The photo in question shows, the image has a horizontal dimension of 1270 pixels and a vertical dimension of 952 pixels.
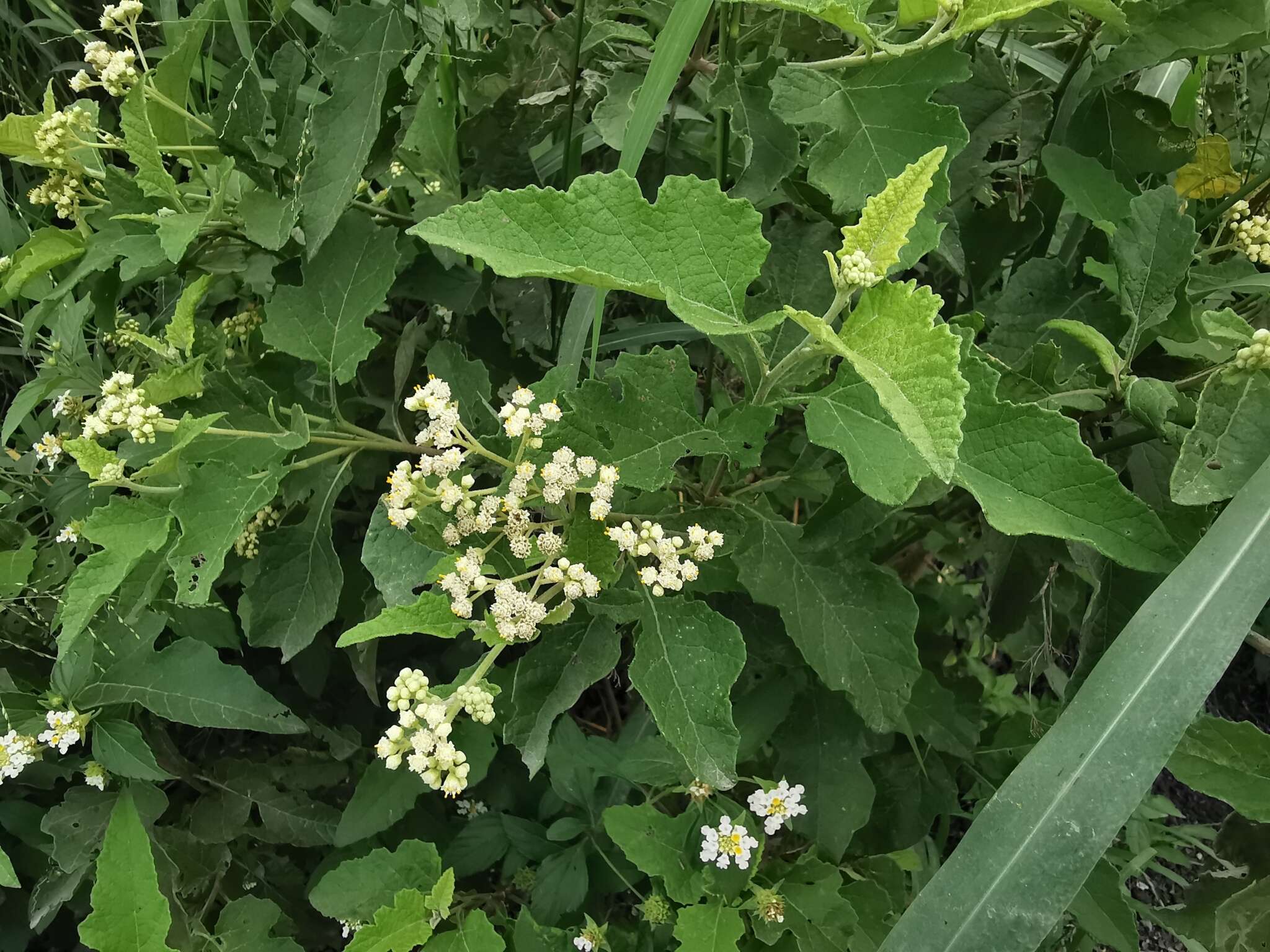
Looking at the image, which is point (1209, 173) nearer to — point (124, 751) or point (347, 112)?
point (347, 112)

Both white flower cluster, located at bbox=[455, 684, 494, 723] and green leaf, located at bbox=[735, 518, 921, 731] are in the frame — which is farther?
green leaf, located at bbox=[735, 518, 921, 731]

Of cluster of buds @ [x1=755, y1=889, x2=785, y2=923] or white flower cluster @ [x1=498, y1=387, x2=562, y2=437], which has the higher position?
white flower cluster @ [x1=498, y1=387, x2=562, y2=437]

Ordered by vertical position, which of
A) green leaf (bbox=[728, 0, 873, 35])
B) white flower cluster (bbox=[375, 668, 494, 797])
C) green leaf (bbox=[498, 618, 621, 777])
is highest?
green leaf (bbox=[728, 0, 873, 35])

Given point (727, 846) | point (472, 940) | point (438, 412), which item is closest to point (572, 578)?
point (438, 412)

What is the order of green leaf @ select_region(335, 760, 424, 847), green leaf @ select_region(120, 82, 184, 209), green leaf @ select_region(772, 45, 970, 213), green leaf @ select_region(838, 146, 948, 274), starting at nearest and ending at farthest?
green leaf @ select_region(838, 146, 948, 274) → green leaf @ select_region(772, 45, 970, 213) → green leaf @ select_region(120, 82, 184, 209) → green leaf @ select_region(335, 760, 424, 847)

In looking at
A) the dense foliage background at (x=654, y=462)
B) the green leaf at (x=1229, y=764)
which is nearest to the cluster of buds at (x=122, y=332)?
Answer: the dense foliage background at (x=654, y=462)

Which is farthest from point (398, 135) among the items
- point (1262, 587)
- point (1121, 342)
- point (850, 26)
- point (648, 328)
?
point (1262, 587)

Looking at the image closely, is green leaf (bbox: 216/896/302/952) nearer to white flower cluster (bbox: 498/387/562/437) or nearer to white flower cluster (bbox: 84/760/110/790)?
white flower cluster (bbox: 84/760/110/790)

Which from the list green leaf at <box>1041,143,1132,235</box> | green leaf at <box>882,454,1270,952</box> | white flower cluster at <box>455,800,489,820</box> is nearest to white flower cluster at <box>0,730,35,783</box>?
white flower cluster at <box>455,800,489,820</box>

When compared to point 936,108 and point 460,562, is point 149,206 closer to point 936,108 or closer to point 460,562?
point 460,562


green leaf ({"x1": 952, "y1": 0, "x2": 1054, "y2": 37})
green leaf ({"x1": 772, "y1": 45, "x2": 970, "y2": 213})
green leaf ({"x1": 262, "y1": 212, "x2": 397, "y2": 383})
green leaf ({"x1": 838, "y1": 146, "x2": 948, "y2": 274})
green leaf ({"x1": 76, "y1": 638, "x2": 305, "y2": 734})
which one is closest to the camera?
green leaf ({"x1": 838, "y1": 146, "x2": 948, "y2": 274})
